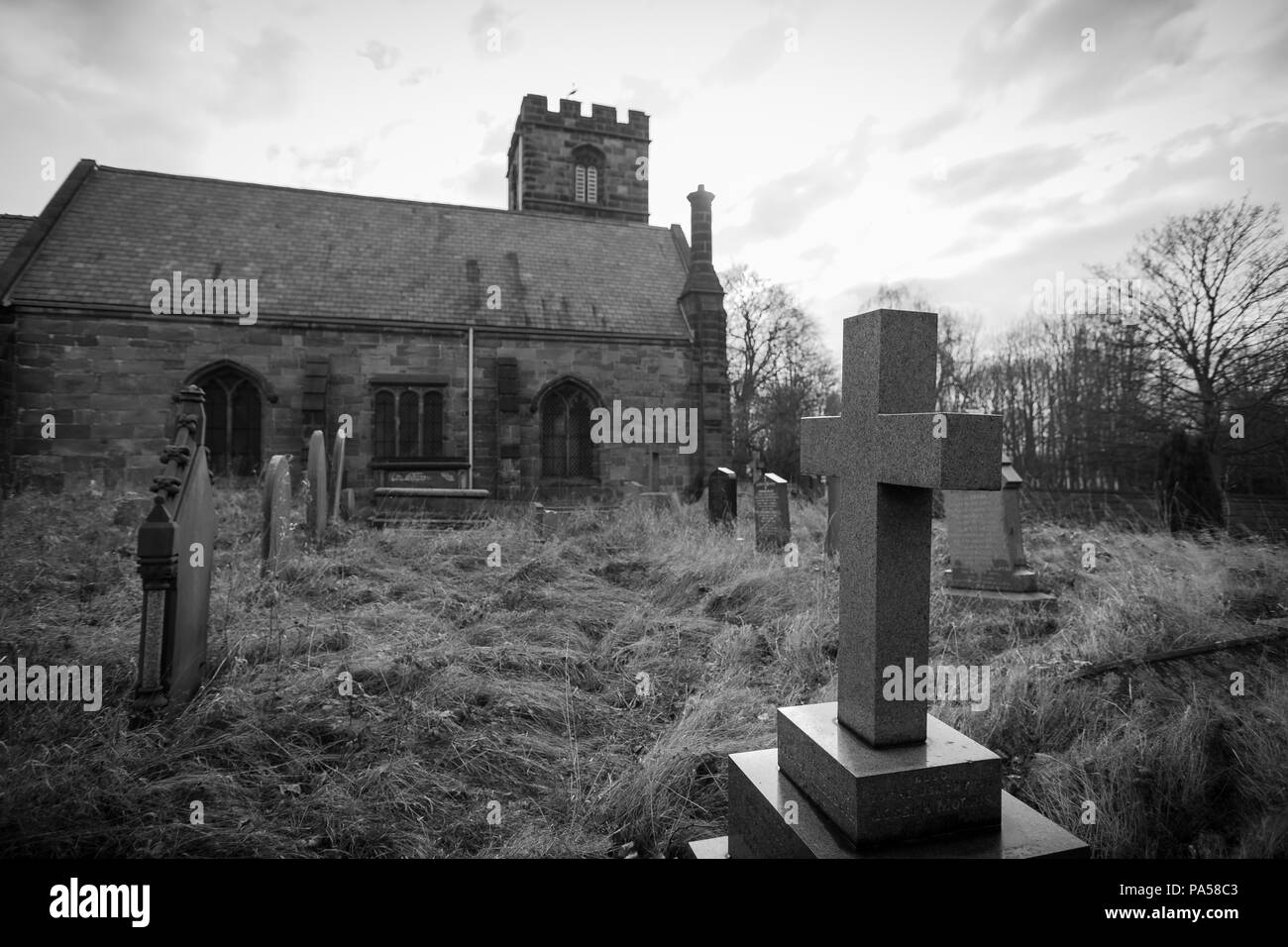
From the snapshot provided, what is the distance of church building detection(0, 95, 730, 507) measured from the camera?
14.1 m

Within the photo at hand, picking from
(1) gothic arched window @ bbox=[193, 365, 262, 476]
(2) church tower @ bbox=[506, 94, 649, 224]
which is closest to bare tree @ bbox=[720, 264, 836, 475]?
(2) church tower @ bbox=[506, 94, 649, 224]

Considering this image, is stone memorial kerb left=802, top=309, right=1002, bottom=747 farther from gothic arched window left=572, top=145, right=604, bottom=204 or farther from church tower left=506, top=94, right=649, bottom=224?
gothic arched window left=572, top=145, right=604, bottom=204

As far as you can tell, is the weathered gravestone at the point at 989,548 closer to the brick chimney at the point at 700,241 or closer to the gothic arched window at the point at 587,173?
the brick chimney at the point at 700,241

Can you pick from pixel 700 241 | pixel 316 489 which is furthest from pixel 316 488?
pixel 700 241

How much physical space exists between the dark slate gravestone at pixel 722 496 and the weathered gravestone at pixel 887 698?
946 centimetres

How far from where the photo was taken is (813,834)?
2230 mm

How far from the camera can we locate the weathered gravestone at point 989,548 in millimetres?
6734

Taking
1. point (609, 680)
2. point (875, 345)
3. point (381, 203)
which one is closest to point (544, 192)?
point (381, 203)

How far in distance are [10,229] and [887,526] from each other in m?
21.8

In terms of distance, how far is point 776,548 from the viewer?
383 inches

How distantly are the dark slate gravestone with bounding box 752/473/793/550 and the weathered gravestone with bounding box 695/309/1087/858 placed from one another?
721cm

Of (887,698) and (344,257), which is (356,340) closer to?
(344,257)

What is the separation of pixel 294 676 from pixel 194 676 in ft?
1.91

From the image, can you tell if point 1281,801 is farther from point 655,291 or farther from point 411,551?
point 655,291
